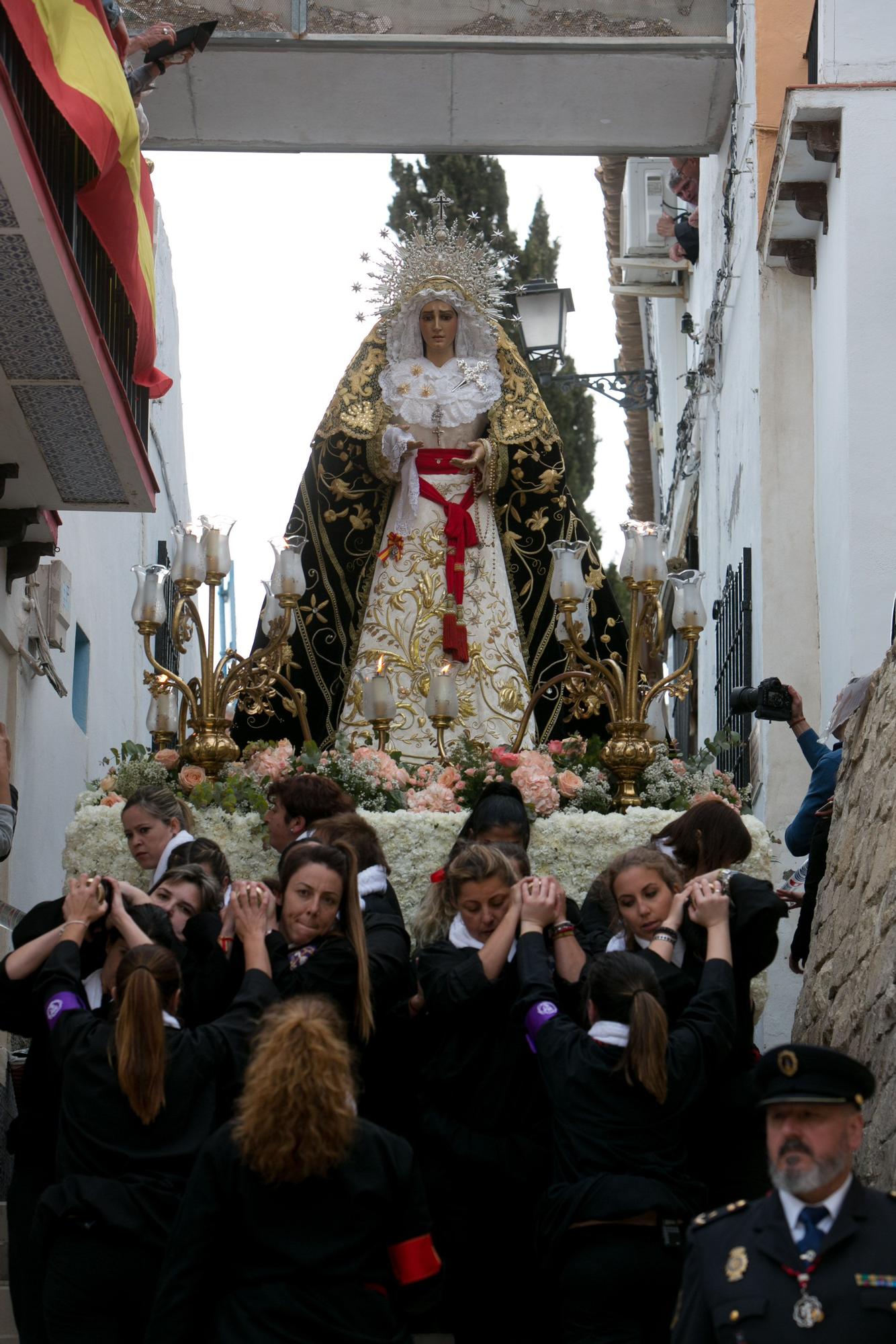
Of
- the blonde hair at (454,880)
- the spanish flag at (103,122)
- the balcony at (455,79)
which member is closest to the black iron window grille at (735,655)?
the balcony at (455,79)

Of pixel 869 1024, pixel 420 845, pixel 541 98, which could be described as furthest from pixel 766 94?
pixel 869 1024

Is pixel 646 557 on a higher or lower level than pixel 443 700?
higher

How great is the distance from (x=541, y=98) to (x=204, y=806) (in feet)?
20.4

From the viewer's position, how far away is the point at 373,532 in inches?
396

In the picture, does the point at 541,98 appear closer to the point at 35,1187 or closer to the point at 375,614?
the point at 375,614

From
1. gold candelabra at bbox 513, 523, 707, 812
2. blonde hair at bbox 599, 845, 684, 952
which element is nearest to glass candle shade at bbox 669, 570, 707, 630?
gold candelabra at bbox 513, 523, 707, 812

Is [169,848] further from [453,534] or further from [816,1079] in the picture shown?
[453,534]

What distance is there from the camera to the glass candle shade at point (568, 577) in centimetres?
765

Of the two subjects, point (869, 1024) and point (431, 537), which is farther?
point (431, 537)

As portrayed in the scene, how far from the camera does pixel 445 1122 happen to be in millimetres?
4789

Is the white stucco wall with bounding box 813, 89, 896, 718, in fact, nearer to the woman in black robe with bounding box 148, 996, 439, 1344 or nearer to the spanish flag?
the spanish flag

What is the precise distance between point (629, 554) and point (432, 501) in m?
2.44

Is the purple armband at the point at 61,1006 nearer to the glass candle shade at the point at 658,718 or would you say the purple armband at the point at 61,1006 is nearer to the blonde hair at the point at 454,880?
the blonde hair at the point at 454,880

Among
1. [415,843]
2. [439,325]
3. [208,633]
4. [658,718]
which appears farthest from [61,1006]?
[439,325]
